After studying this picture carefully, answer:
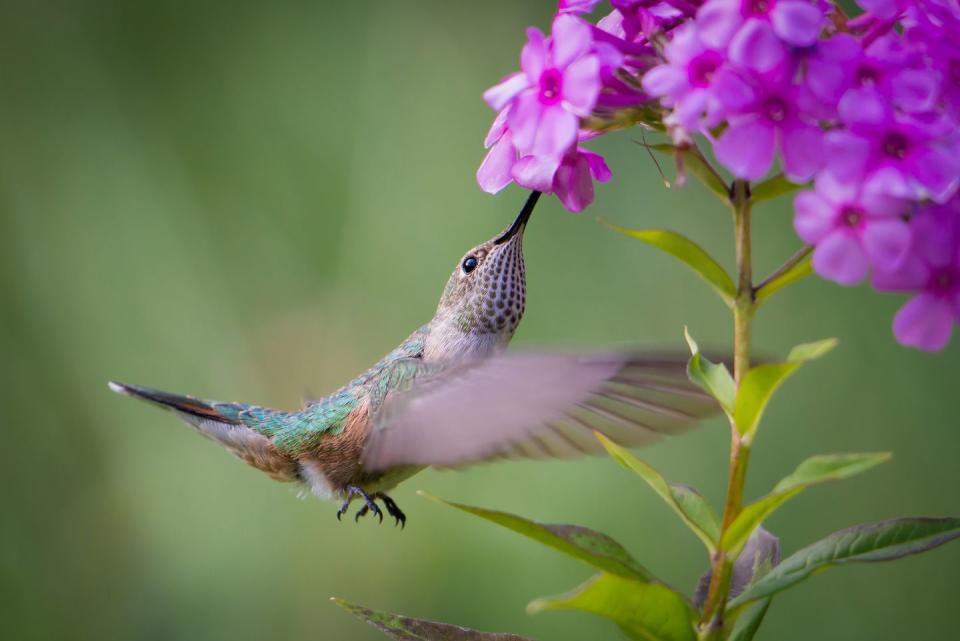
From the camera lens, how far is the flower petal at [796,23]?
108cm

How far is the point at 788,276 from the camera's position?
49.6 inches

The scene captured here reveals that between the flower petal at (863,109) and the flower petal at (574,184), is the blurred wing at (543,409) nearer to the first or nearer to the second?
the flower petal at (574,184)

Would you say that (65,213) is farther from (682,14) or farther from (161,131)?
(682,14)

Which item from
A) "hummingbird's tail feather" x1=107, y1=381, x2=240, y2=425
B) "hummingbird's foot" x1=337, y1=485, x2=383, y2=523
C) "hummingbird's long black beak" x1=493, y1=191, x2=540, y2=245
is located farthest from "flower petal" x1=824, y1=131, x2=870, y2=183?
"hummingbird's tail feather" x1=107, y1=381, x2=240, y2=425

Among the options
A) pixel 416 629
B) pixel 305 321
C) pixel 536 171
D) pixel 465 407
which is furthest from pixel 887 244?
pixel 305 321

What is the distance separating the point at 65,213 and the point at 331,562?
1666 millimetres

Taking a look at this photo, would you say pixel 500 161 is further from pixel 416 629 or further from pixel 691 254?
pixel 416 629

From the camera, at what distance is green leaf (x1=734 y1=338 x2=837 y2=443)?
120cm

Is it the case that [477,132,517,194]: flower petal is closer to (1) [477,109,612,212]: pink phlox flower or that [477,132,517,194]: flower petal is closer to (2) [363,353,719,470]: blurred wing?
(1) [477,109,612,212]: pink phlox flower

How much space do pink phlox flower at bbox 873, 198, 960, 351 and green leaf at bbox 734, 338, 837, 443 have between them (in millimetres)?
90

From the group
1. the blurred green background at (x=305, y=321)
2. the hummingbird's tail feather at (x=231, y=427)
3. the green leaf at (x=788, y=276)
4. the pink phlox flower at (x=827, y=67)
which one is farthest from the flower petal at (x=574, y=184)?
the blurred green background at (x=305, y=321)

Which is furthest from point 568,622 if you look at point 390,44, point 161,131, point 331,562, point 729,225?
point 161,131

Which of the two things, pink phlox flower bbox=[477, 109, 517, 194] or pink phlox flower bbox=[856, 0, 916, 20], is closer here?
pink phlox flower bbox=[856, 0, 916, 20]

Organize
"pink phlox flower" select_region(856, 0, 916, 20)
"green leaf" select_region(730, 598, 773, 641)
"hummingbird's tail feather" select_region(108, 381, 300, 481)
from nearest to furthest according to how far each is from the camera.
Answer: "pink phlox flower" select_region(856, 0, 916, 20) < "green leaf" select_region(730, 598, 773, 641) < "hummingbird's tail feather" select_region(108, 381, 300, 481)
